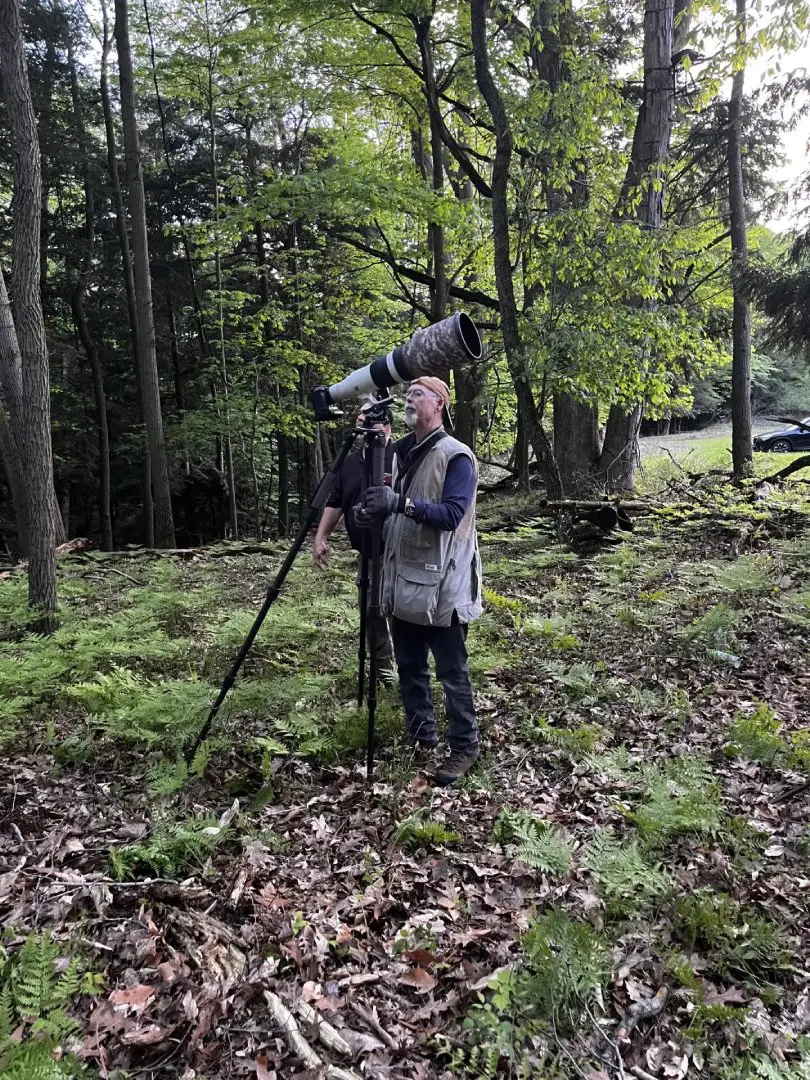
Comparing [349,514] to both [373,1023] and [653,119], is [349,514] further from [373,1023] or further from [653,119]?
[653,119]

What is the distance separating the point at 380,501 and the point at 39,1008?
2292mm

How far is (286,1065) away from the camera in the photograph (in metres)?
2.14

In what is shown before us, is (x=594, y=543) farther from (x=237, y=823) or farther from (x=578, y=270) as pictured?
(x=237, y=823)

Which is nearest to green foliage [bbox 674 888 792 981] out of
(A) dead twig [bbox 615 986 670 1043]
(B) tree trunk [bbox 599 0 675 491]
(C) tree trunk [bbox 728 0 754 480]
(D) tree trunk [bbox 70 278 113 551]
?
(A) dead twig [bbox 615 986 670 1043]

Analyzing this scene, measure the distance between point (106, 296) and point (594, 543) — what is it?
14.8 meters

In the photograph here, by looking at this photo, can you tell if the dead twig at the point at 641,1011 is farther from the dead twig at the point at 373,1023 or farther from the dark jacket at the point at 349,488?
the dark jacket at the point at 349,488

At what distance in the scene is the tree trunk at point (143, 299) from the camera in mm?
11859

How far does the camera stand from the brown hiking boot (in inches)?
147

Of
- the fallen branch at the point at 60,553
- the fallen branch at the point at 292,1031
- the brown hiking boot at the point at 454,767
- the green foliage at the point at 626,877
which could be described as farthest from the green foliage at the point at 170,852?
the fallen branch at the point at 60,553

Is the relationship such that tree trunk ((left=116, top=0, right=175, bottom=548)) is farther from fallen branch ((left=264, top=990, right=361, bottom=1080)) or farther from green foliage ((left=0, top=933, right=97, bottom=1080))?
fallen branch ((left=264, top=990, right=361, bottom=1080))

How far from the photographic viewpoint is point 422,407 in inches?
148

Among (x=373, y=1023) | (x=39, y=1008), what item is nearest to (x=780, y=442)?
(x=373, y=1023)

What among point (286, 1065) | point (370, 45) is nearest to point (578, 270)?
point (370, 45)

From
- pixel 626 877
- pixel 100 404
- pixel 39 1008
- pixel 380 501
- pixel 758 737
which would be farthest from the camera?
pixel 100 404
